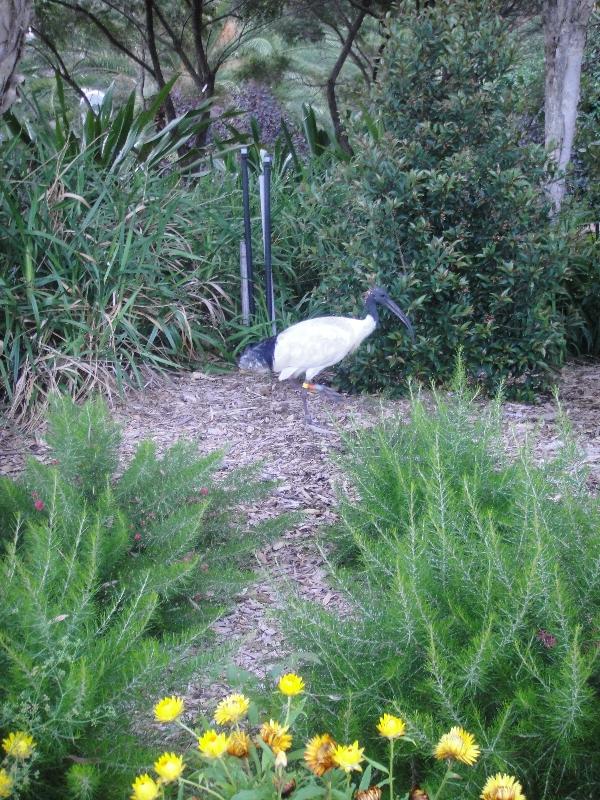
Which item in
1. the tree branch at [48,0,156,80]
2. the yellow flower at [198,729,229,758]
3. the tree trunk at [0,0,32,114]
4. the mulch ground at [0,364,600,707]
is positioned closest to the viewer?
the yellow flower at [198,729,229,758]

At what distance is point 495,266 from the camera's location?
5.32m

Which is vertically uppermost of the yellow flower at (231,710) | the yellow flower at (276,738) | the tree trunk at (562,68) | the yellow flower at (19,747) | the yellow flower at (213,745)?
the tree trunk at (562,68)

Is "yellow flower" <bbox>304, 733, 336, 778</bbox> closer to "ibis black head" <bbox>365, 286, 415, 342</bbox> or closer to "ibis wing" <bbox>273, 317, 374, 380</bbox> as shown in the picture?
"ibis wing" <bbox>273, 317, 374, 380</bbox>

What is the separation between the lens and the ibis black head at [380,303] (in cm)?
501

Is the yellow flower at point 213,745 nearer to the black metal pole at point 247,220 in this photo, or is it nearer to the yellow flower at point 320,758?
the yellow flower at point 320,758

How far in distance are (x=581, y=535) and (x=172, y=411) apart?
3.43m

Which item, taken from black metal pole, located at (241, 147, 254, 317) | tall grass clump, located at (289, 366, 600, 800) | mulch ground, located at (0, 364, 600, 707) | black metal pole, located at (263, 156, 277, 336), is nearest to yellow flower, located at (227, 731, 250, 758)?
tall grass clump, located at (289, 366, 600, 800)

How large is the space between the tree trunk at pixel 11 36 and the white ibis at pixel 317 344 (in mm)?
2616

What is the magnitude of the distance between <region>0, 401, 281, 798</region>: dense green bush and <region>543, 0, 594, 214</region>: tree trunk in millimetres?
4057

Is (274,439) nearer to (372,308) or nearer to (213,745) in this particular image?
(372,308)

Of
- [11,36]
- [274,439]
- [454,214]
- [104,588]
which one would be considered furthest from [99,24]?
[104,588]

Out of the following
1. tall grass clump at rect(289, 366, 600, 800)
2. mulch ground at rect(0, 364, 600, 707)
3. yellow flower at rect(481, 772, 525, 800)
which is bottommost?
mulch ground at rect(0, 364, 600, 707)

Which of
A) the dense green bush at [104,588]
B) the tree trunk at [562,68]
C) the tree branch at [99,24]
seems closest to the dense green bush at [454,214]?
the tree trunk at [562,68]

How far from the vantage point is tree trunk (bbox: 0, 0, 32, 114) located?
2376mm
